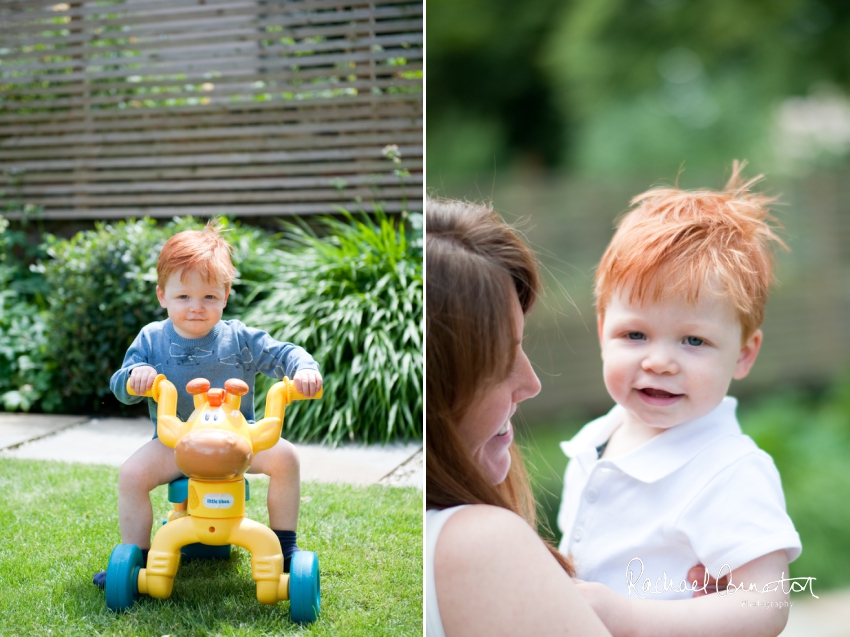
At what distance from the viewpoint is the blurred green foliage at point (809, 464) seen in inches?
84.0

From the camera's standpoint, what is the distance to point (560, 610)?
64 cm

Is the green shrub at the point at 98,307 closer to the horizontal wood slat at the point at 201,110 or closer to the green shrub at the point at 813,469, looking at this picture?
the horizontal wood slat at the point at 201,110

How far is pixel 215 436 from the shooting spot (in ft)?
3.37

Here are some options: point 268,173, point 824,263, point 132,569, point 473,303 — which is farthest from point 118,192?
point 824,263

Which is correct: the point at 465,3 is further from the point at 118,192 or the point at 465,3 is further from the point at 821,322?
the point at 821,322

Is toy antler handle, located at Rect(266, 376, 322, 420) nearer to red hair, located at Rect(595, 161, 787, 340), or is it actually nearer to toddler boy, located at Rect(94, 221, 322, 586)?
toddler boy, located at Rect(94, 221, 322, 586)

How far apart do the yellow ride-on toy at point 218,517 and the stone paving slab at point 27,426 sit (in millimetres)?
651

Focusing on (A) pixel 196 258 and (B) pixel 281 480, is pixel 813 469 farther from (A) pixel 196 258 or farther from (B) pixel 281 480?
(A) pixel 196 258

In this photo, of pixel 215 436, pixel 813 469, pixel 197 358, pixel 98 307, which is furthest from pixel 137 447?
pixel 813 469

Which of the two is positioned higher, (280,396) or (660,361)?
(660,361)

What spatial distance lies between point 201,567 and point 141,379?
32cm

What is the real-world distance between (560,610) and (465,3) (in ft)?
10.3

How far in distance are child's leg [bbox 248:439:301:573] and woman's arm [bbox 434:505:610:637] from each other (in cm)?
55

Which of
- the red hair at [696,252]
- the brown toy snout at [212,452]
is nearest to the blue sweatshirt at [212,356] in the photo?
the brown toy snout at [212,452]
